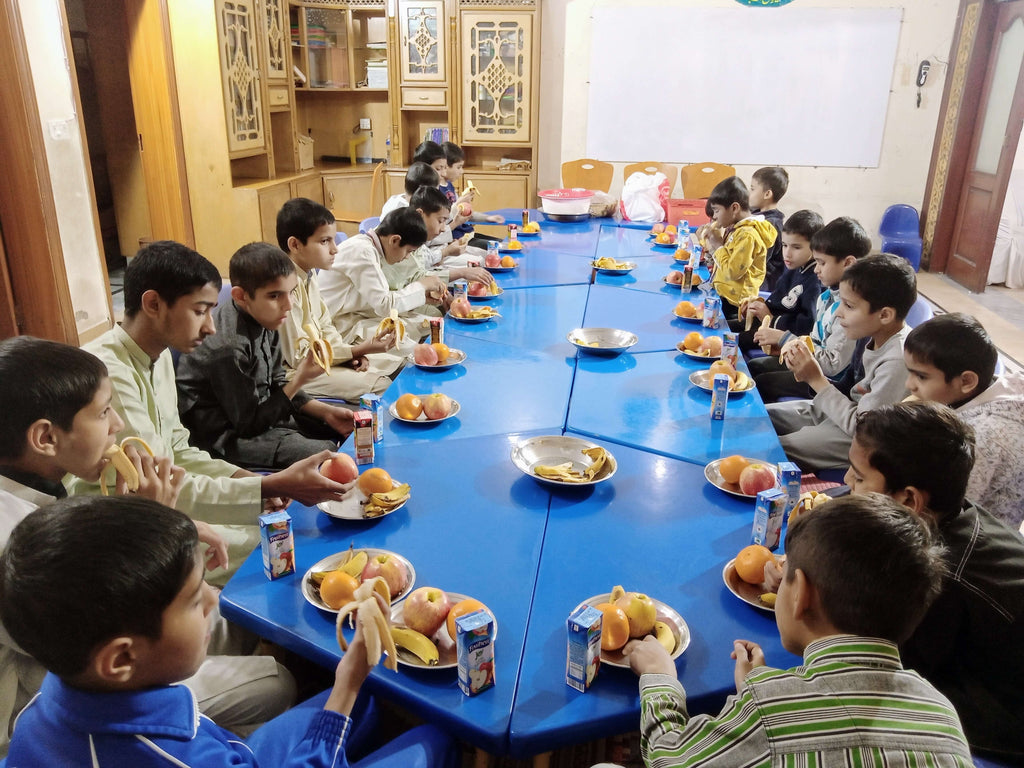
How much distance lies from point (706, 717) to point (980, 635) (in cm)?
60

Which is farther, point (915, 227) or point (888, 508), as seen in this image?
point (915, 227)

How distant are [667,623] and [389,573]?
51cm

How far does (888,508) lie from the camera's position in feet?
3.43

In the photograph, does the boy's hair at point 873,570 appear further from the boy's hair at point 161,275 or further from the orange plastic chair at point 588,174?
the orange plastic chair at point 588,174

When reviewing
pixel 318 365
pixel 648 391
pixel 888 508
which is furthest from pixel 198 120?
pixel 888 508

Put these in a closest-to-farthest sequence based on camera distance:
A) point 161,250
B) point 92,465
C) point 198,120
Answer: point 92,465 < point 161,250 < point 198,120

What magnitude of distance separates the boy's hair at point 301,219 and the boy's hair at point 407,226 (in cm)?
54

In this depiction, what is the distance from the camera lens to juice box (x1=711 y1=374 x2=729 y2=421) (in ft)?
6.80

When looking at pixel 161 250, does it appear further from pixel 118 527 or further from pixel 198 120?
pixel 198 120

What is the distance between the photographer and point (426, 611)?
4.02ft

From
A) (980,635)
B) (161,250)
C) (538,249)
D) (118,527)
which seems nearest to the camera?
(118,527)

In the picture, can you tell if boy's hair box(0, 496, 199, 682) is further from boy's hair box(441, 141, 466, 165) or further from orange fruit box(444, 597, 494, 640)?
boy's hair box(441, 141, 466, 165)

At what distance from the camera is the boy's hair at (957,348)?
Answer: 1754mm

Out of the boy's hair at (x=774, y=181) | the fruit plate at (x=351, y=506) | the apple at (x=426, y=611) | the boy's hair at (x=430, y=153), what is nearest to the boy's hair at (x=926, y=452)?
the apple at (x=426, y=611)
